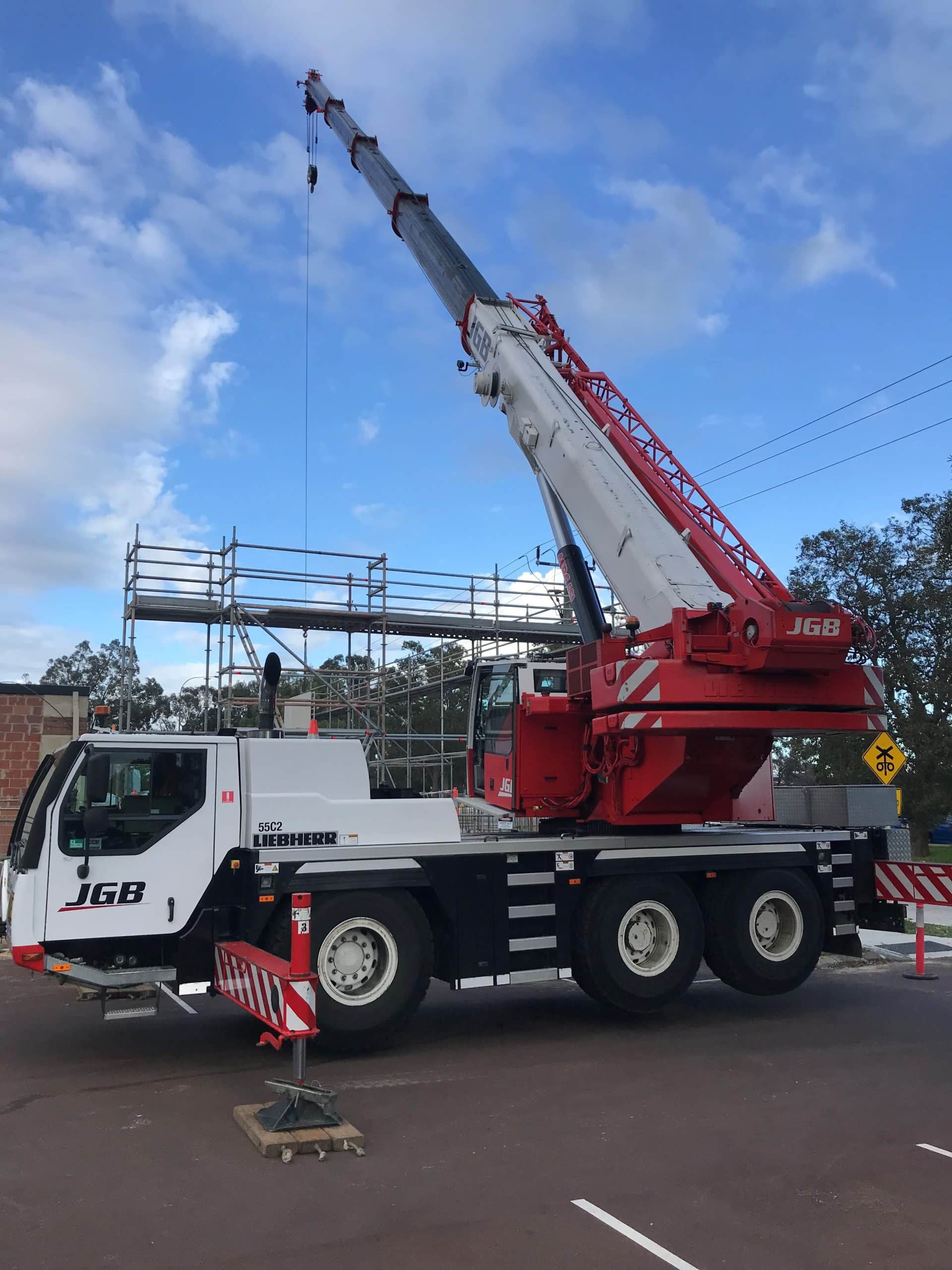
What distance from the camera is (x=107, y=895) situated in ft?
25.5

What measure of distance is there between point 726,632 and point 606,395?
3985 millimetres

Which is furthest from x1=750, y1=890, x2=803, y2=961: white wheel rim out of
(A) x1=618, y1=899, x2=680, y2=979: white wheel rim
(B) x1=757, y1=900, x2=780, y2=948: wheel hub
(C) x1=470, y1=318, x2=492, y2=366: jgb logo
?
(C) x1=470, y1=318, x2=492, y2=366: jgb logo

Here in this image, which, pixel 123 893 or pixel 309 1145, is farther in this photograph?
pixel 123 893

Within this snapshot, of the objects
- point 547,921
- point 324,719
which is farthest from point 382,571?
point 547,921

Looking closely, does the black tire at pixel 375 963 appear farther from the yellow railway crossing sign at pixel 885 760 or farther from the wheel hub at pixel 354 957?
the yellow railway crossing sign at pixel 885 760

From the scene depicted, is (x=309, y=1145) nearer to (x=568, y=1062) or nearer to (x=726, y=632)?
(x=568, y=1062)

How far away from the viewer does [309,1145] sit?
6035 millimetres

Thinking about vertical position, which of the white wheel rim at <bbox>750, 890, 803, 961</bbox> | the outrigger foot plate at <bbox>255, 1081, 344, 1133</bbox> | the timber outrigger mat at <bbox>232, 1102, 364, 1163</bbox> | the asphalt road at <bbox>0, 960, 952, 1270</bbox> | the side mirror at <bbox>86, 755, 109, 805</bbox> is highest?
the side mirror at <bbox>86, 755, 109, 805</bbox>

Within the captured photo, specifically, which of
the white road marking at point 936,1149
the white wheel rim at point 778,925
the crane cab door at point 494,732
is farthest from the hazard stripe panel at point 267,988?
the white wheel rim at point 778,925

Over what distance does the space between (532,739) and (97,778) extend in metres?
4.15

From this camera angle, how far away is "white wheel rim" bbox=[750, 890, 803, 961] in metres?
10.2

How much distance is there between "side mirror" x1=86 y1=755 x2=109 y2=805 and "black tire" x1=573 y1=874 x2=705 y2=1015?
4.29 m

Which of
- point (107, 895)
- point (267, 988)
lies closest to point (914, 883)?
point (267, 988)

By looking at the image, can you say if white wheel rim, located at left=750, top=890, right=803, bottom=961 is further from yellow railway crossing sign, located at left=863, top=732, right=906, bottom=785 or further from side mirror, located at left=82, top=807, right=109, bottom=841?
side mirror, located at left=82, top=807, right=109, bottom=841
